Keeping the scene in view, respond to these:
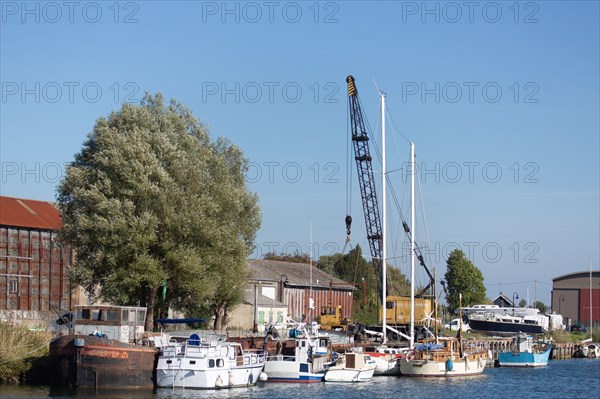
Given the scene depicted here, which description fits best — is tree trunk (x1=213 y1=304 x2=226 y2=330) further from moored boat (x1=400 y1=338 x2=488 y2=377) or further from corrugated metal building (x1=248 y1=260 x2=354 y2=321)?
moored boat (x1=400 y1=338 x2=488 y2=377)

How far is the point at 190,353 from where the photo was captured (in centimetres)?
5322

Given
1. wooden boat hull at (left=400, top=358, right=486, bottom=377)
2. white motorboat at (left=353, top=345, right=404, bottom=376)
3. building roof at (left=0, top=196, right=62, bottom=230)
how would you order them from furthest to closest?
building roof at (left=0, top=196, right=62, bottom=230), white motorboat at (left=353, top=345, right=404, bottom=376), wooden boat hull at (left=400, top=358, right=486, bottom=377)

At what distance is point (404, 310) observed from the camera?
89875 millimetres

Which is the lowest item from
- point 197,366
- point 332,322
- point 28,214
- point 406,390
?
point 406,390

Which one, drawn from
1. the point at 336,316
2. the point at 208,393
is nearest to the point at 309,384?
the point at 208,393

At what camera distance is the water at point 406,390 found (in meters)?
49.3

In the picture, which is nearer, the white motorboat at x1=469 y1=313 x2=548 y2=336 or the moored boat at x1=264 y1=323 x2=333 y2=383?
the moored boat at x1=264 y1=323 x2=333 y2=383

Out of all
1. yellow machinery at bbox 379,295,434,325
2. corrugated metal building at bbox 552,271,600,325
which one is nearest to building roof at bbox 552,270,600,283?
corrugated metal building at bbox 552,271,600,325

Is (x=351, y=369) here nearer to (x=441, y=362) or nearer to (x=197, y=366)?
(x=441, y=362)

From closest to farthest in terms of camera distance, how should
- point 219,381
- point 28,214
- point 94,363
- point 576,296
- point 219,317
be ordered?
point 94,363, point 219,381, point 219,317, point 28,214, point 576,296

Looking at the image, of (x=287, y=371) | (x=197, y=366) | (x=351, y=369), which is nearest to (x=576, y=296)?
(x=351, y=369)

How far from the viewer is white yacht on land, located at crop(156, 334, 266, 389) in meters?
52.7

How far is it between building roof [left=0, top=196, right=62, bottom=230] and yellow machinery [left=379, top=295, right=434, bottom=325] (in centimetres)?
3188

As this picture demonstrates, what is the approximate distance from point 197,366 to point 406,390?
45.9 feet
